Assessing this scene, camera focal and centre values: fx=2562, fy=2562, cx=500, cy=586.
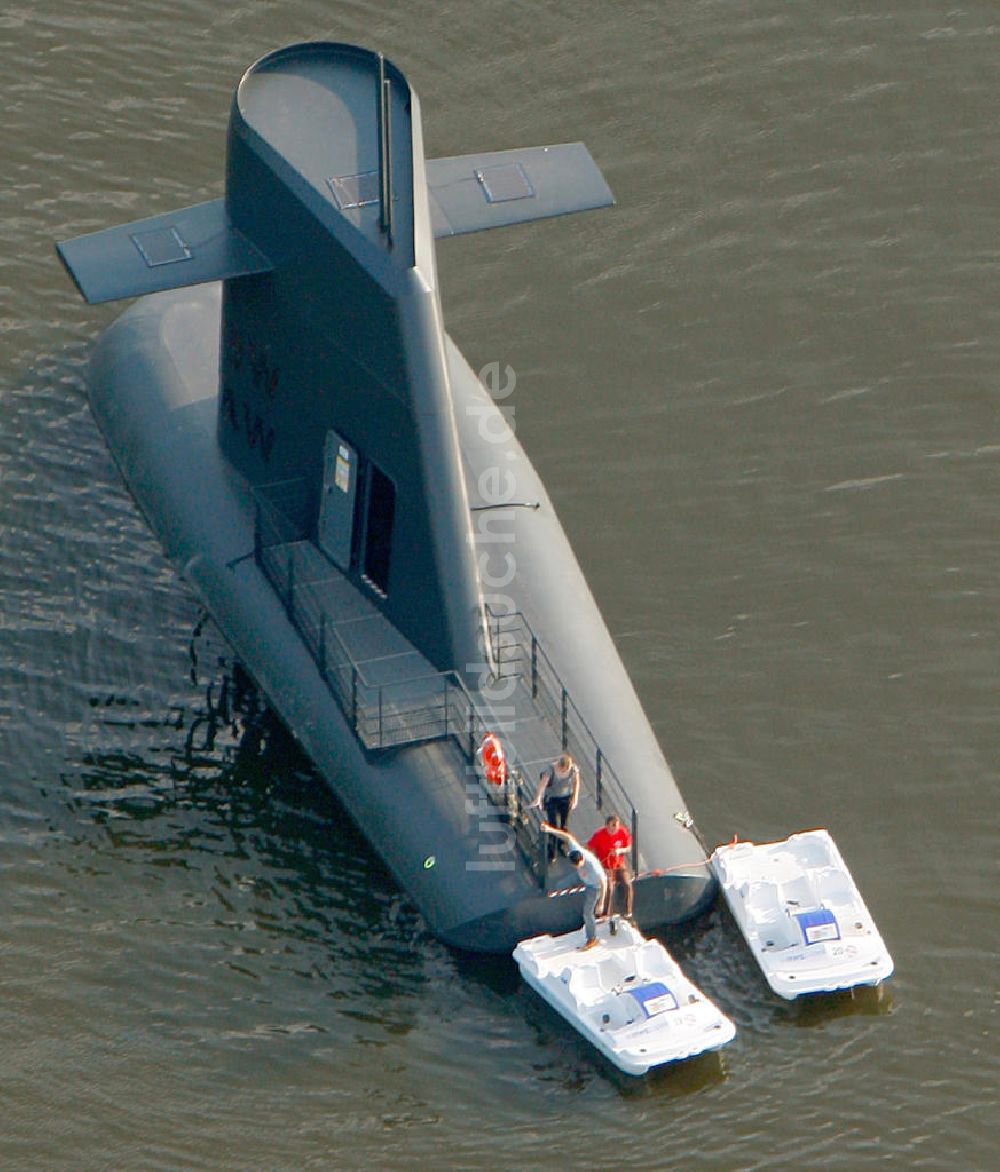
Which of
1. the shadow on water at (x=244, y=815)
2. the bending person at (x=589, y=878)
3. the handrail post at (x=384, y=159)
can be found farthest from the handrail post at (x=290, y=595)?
the bending person at (x=589, y=878)

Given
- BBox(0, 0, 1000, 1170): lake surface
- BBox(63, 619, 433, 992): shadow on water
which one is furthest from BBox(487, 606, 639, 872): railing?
BBox(63, 619, 433, 992): shadow on water

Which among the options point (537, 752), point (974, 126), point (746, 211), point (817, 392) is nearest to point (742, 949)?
point (537, 752)

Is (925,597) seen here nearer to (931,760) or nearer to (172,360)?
(931,760)

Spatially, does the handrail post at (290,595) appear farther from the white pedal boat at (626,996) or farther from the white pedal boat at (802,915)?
the white pedal boat at (802,915)

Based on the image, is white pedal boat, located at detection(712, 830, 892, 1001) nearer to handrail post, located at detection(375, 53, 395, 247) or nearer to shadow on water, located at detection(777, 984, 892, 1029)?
shadow on water, located at detection(777, 984, 892, 1029)

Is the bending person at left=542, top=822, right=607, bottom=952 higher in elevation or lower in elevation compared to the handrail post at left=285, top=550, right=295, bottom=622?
lower
